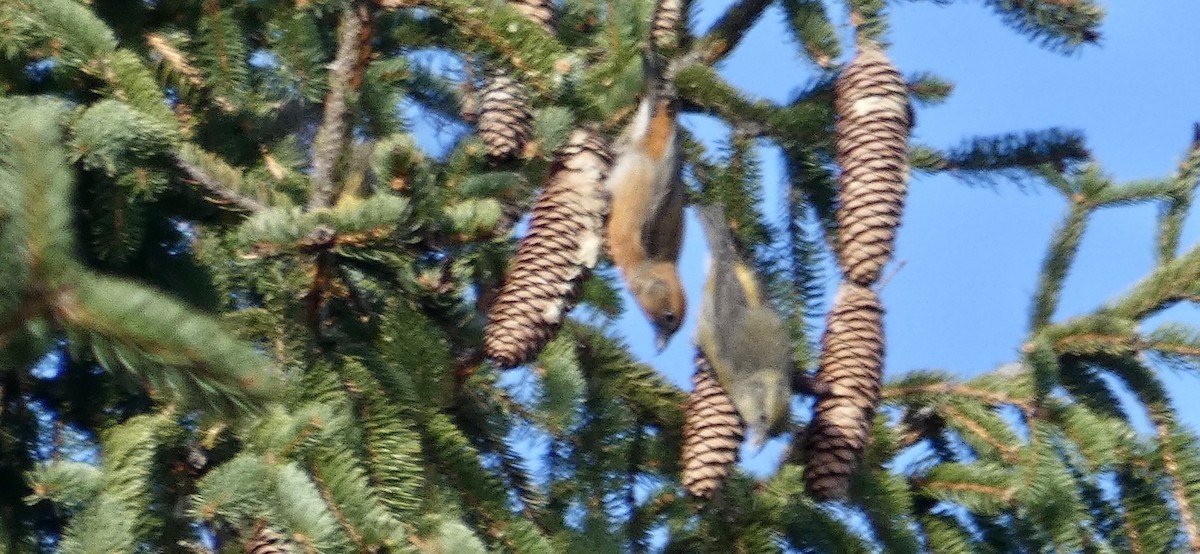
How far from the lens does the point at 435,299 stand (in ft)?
5.90

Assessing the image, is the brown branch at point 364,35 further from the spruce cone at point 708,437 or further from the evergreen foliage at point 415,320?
the spruce cone at point 708,437

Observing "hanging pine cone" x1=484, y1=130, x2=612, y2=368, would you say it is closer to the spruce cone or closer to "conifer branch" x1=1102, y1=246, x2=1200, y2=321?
the spruce cone

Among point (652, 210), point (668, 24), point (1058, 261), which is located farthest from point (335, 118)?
point (1058, 261)

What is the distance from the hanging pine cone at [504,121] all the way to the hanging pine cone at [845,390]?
1.91 ft

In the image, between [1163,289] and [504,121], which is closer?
[504,121]

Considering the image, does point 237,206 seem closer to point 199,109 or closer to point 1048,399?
point 199,109

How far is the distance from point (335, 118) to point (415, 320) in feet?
0.88

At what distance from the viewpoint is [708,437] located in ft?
6.55

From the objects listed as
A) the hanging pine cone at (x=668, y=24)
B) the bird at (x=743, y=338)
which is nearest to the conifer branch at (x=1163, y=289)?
the bird at (x=743, y=338)

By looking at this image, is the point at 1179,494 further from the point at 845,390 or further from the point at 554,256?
the point at 554,256

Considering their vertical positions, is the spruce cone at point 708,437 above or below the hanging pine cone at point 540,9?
below

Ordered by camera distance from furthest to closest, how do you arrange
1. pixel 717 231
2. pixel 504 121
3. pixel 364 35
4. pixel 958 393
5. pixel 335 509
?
pixel 958 393
pixel 717 231
pixel 504 121
pixel 364 35
pixel 335 509

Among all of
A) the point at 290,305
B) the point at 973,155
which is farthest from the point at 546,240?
the point at 973,155

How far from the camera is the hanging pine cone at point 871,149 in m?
1.99
